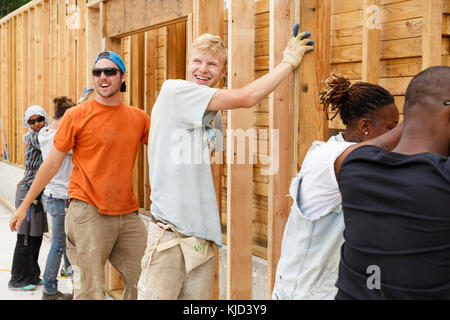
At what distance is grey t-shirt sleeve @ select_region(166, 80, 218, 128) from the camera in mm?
2623

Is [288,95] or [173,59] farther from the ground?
[173,59]

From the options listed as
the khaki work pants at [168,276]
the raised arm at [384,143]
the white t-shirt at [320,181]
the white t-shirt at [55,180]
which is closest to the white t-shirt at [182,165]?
the khaki work pants at [168,276]

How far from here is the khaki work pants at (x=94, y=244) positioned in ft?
12.4

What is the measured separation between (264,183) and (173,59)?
7.75 feet

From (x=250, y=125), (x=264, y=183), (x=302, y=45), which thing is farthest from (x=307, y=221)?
(x=264, y=183)

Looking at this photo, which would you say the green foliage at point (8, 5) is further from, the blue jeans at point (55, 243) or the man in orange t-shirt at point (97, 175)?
the man in orange t-shirt at point (97, 175)

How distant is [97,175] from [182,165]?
4.25 feet

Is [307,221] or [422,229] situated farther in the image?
[307,221]

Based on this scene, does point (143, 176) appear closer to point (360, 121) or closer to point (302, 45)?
point (302, 45)

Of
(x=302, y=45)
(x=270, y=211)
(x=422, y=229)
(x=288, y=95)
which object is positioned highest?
(x=302, y=45)

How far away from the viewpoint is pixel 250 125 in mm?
3660

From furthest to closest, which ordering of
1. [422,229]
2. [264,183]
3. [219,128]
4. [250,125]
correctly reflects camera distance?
[264,183], [250,125], [219,128], [422,229]

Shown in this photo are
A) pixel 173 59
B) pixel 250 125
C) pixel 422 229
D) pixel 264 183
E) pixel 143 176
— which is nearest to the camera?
pixel 422 229
